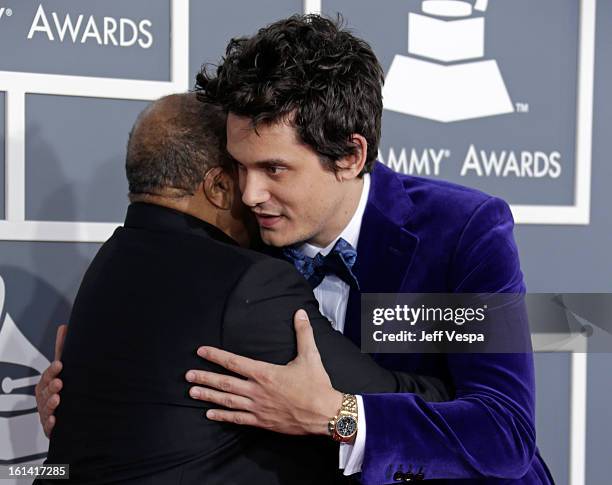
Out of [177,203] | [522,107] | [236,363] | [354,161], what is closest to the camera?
[236,363]

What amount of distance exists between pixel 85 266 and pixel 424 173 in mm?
1008

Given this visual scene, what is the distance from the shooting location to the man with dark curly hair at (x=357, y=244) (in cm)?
137

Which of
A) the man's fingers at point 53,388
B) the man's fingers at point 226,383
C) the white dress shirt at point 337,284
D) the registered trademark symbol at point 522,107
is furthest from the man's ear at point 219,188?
the registered trademark symbol at point 522,107

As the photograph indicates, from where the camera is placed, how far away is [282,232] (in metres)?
1.56

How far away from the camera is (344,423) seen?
1.36m

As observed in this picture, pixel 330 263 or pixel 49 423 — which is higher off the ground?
pixel 330 263

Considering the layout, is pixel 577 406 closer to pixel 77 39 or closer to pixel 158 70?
pixel 158 70

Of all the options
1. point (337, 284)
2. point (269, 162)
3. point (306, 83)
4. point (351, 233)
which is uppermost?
point (306, 83)

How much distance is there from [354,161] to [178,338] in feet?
1.61

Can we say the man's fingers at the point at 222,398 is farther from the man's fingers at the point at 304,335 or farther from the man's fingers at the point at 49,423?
the man's fingers at the point at 49,423

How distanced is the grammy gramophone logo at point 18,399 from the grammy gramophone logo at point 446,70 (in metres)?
1.20

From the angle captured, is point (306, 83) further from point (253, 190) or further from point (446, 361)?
point (446, 361)

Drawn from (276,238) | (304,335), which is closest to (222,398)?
(304,335)

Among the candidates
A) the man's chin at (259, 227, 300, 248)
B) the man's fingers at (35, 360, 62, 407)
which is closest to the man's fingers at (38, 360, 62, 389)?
the man's fingers at (35, 360, 62, 407)
